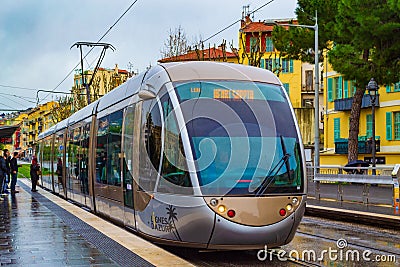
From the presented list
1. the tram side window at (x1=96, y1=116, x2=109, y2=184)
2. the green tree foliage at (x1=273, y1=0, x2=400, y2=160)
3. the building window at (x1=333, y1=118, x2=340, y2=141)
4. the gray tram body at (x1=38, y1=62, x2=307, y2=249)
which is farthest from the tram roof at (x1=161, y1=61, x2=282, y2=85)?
the building window at (x1=333, y1=118, x2=340, y2=141)

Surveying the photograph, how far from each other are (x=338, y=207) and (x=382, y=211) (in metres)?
2.02

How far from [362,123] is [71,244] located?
41263mm

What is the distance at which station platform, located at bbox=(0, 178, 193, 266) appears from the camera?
908cm

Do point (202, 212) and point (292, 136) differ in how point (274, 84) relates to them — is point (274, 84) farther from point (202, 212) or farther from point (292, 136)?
point (202, 212)

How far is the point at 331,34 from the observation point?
1510 inches

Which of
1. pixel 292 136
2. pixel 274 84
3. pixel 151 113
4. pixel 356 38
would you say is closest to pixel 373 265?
pixel 292 136

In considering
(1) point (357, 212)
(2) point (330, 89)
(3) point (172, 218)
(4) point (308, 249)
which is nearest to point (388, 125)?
(2) point (330, 89)

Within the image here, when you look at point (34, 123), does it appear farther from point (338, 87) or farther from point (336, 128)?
point (338, 87)

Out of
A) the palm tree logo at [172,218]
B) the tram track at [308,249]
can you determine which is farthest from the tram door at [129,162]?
the palm tree logo at [172,218]

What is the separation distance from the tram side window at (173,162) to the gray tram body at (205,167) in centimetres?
2

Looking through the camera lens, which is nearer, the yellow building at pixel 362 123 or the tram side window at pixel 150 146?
the tram side window at pixel 150 146

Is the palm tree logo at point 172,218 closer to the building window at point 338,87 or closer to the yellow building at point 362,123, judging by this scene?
the yellow building at point 362,123

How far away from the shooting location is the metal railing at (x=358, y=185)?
1833 cm

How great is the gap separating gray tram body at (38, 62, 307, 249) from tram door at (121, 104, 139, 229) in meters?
0.02
